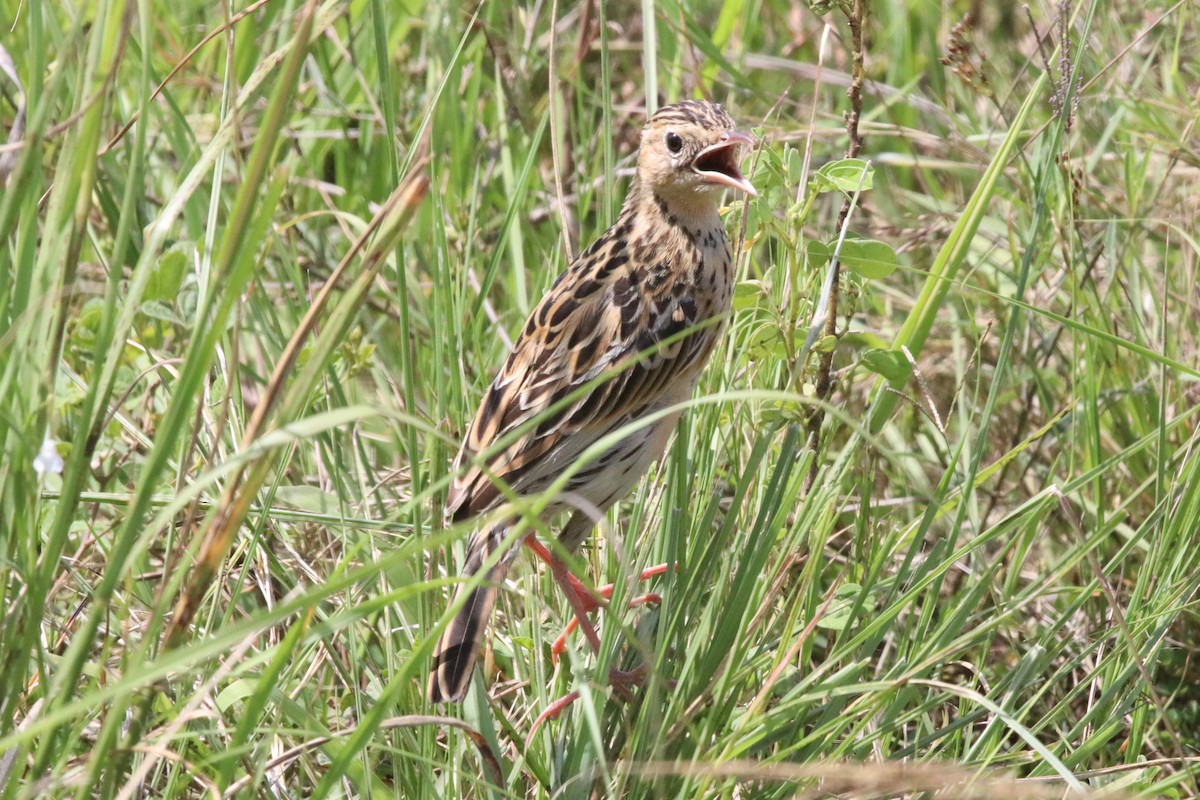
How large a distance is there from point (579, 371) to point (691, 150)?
0.67 meters

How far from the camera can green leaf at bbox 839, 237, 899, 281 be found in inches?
120

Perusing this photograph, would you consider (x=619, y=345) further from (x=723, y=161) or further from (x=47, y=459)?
(x=47, y=459)

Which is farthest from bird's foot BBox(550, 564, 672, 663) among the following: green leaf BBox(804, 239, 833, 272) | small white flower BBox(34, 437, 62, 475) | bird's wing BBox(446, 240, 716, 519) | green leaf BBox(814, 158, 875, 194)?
small white flower BBox(34, 437, 62, 475)

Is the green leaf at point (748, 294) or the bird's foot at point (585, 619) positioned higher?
the green leaf at point (748, 294)

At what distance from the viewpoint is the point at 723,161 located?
374 cm

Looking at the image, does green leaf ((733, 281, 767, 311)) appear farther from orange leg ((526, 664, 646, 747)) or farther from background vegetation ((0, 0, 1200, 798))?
orange leg ((526, 664, 646, 747))

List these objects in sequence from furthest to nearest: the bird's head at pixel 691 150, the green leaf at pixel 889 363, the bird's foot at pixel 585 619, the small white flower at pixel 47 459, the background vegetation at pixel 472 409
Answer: the bird's head at pixel 691 150
the bird's foot at pixel 585 619
the green leaf at pixel 889 363
the small white flower at pixel 47 459
the background vegetation at pixel 472 409

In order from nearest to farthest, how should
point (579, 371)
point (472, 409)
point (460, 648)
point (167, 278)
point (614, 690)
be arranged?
point (460, 648), point (614, 690), point (579, 371), point (472, 409), point (167, 278)

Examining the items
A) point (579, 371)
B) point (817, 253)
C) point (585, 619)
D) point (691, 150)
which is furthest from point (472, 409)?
point (817, 253)

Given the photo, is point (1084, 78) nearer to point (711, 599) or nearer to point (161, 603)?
point (711, 599)

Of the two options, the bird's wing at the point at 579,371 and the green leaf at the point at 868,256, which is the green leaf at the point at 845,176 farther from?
the bird's wing at the point at 579,371

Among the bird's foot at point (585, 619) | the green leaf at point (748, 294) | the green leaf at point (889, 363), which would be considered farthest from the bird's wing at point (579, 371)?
the green leaf at point (889, 363)

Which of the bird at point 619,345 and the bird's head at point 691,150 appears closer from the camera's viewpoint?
the bird at point 619,345

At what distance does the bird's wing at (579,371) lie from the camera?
11.6 feet
